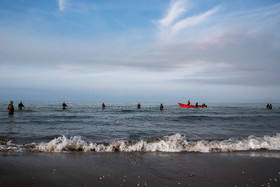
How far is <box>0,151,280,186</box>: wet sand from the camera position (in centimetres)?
467

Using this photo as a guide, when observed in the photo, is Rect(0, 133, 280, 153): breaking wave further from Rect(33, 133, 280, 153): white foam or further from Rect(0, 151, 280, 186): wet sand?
Rect(0, 151, 280, 186): wet sand

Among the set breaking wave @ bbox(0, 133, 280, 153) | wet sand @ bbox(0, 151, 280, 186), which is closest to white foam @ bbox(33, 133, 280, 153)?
breaking wave @ bbox(0, 133, 280, 153)

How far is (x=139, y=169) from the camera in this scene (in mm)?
5562

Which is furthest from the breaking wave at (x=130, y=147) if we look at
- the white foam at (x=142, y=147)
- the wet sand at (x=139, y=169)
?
the wet sand at (x=139, y=169)

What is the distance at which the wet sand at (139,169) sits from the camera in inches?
184

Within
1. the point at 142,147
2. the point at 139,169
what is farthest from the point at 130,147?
the point at 139,169

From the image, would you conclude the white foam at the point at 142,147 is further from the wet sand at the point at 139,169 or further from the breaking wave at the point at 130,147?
the wet sand at the point at 139,169

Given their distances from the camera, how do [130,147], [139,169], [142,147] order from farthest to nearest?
[142,147]
[130,147]
[139,169]

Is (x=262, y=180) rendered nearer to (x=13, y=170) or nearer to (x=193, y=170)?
(x=193, y=170)

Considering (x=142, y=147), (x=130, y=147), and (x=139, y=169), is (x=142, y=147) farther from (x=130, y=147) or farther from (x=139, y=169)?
(x=139, y=169)

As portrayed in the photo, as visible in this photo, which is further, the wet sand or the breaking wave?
the breaking wave

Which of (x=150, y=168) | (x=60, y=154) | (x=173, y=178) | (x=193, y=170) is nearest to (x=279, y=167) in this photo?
(x=193, y=170)

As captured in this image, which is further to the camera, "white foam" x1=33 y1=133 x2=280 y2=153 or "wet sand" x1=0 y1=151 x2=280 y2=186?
"white foam" x1=33 y1=133 x2=280 y2=153

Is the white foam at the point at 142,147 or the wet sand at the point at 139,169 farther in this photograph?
the white foam at the point at 142,147
